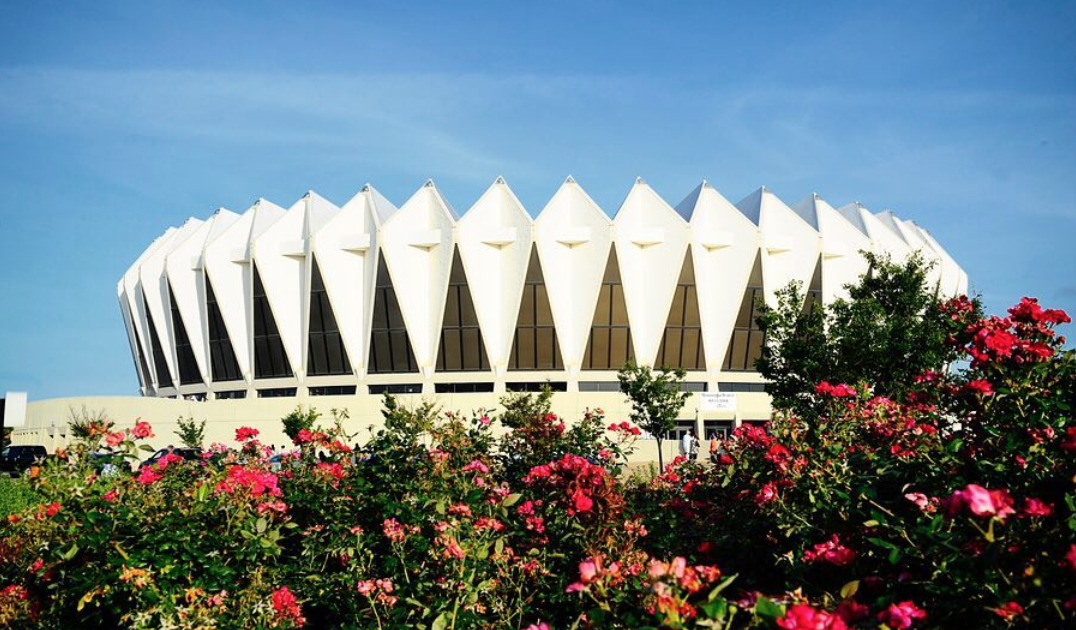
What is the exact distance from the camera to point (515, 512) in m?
7.15

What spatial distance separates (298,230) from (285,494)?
41.5 meters

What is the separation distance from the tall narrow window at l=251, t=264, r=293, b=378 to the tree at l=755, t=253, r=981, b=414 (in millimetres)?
31302

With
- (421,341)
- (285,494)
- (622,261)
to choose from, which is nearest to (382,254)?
(421,341)

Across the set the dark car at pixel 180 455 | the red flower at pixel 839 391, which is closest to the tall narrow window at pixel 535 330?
the dark car at pixel 180 455

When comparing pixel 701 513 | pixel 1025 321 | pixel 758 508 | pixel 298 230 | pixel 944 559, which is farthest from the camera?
pixel 298 230

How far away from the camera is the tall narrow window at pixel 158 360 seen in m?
53.4

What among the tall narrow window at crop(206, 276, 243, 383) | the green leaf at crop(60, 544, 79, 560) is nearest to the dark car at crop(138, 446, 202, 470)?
the green leaf at crop(60, 544, 79, 560)

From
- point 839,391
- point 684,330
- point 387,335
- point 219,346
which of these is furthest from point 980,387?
point 219,346

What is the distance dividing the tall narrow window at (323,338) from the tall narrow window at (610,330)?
1503cm

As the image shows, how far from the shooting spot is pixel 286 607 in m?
6.32

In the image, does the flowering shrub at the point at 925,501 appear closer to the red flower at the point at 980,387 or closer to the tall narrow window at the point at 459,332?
the red flower at the point at 980,387

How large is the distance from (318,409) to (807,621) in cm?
4069

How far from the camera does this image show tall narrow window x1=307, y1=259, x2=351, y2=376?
44.6 metres

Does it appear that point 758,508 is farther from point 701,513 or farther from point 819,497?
point 701,513
